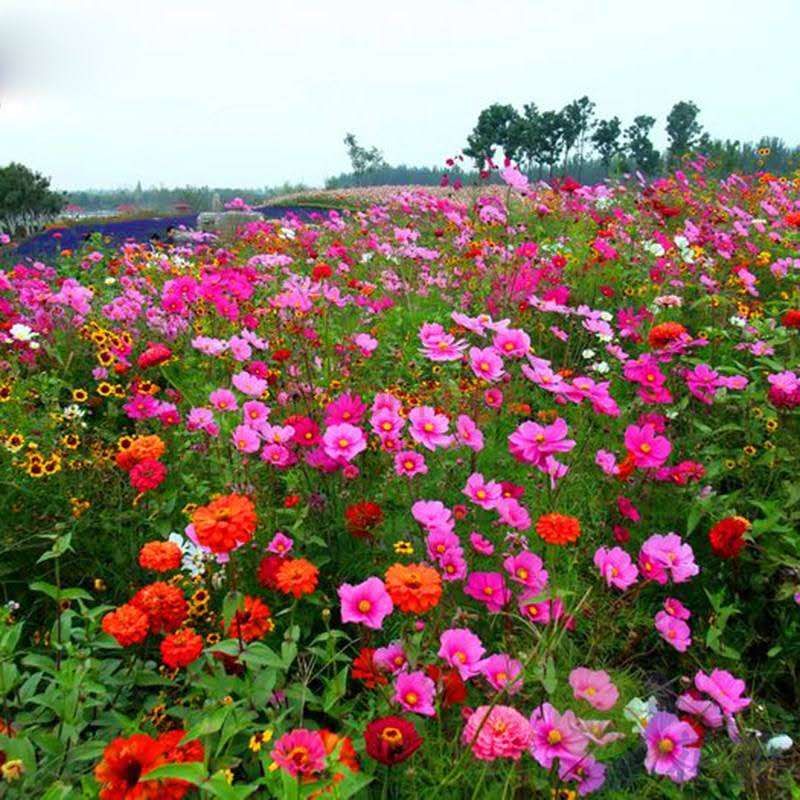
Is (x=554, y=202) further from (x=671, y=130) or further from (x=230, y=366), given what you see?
(x=671, y=130)

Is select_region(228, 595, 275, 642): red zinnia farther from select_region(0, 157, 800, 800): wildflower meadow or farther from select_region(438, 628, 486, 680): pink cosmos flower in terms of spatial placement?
select_region(438, 628, 486, 680): pink cosmos flower

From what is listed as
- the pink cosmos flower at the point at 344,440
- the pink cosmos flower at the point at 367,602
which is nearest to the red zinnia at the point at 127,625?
the pink cosmos flower at the point at 367,602

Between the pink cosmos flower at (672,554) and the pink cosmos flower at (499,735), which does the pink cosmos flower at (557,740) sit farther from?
the pink cosmos flower at (672,554)

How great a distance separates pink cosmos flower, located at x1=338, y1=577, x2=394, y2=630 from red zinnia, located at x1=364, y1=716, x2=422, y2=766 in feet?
0.83

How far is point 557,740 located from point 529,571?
42 centimetres

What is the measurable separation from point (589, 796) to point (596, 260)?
2951 mm

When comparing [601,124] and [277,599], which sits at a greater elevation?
[601,124]

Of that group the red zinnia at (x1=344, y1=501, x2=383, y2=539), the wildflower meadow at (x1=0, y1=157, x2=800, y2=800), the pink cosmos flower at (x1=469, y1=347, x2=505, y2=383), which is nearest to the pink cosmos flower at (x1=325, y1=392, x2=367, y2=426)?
the wildflower meadow at (x1=0, y1=157, x2=800, y2=800)

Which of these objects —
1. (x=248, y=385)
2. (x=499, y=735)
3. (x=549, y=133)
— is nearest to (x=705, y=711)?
(x=499, y=735)

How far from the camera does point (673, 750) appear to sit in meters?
1.16

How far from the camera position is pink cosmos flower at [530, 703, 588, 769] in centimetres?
107

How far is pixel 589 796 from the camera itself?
1.38 meters

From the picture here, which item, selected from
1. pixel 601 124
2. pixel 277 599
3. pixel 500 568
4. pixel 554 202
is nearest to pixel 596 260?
pixel 500 568

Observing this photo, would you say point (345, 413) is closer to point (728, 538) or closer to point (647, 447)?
point (647, 447)
